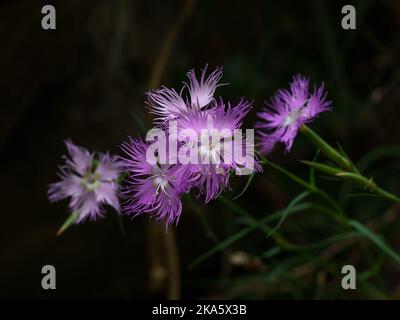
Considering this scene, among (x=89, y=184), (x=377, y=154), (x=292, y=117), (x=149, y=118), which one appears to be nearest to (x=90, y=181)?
(x=89, y=184)

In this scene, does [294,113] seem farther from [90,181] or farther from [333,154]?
[90,181]

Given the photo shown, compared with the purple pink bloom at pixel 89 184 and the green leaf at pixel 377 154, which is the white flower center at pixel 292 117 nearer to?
the purple pink bloom at pixel 89 184

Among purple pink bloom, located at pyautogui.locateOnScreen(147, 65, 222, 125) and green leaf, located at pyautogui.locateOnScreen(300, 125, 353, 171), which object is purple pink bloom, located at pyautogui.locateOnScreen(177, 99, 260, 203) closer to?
purple pink bloom, located at pyautogui.locateOnScreen(147, 65, 222, 125)

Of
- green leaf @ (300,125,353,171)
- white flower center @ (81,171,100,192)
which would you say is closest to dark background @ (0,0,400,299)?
white flower center @ (81,171,100,192)

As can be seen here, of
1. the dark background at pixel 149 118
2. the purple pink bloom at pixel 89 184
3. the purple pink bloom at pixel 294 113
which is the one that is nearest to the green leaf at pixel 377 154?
the dark background at pixel 149 118

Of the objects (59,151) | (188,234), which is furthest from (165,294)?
(59,151)

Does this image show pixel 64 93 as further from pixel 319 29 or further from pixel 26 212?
pixel 319 29
